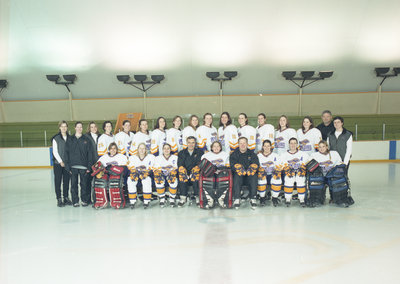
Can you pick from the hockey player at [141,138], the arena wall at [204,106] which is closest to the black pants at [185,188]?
the hockey player at [141,138]

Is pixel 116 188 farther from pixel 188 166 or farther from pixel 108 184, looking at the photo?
pixel 188 166

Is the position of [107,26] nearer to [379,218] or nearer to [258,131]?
[258,131]

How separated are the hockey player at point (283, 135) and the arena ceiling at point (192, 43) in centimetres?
606

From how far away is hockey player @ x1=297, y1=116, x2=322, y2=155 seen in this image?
5.61 metres

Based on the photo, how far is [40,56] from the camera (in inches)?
455

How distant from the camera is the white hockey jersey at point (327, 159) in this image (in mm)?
5156

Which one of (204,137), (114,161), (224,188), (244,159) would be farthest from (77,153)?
(244,159)

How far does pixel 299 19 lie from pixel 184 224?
352 inches

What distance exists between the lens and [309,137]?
564 cm

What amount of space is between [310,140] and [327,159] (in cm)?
58

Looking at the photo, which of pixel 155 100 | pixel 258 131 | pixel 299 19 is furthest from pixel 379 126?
pixel 155 100

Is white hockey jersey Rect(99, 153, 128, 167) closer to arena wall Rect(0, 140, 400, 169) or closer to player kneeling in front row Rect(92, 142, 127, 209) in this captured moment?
player kneeling in front row Rect(92, 142, 127, 209)

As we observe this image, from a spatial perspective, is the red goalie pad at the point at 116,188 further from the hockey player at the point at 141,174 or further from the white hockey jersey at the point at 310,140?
the white hockey jersey at the point at 310,140

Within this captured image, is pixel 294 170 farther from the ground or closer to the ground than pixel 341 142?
closer to the ground
